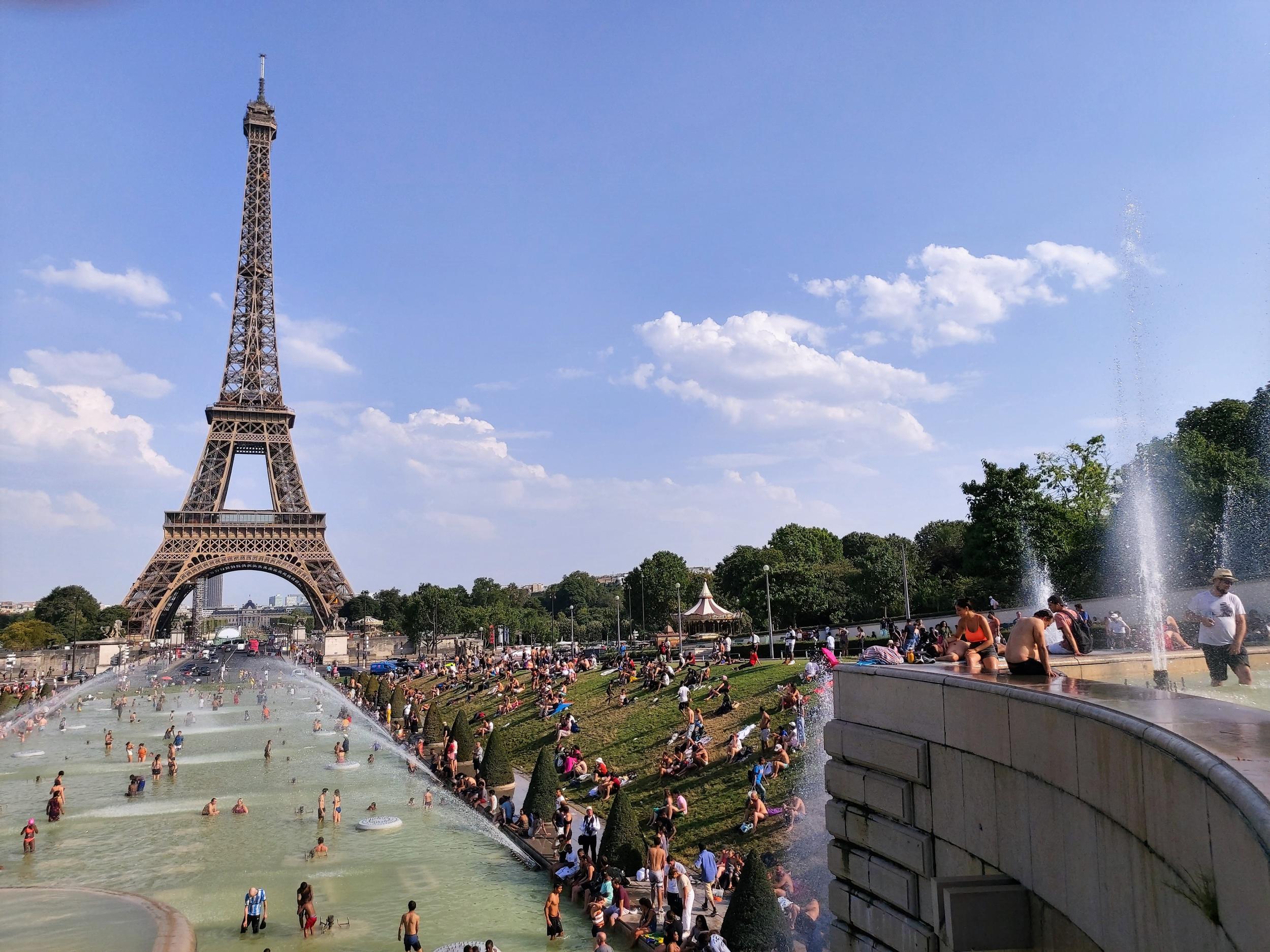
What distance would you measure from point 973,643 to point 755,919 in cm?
754

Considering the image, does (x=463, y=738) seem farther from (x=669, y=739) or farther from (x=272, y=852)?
(x=272, y=852)

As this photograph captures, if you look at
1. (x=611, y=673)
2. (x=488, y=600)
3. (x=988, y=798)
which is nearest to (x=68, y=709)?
(x=611, y=673)

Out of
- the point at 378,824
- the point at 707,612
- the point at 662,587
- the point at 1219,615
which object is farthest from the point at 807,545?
the point at 1219,615

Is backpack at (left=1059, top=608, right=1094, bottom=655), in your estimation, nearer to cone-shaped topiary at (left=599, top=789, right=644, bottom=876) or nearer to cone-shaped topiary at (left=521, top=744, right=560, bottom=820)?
cone-shaped topiary at (left=599, top=789, right=644, bottom=876)

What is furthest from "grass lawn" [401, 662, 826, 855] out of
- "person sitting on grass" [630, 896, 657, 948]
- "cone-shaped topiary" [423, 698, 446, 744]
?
"person sitting on grass" [630, 896, 657, 948]

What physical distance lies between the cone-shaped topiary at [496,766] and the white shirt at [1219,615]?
23324 mm

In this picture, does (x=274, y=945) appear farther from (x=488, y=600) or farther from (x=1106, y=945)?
(x=488, y=600)

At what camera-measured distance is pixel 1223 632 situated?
872cm

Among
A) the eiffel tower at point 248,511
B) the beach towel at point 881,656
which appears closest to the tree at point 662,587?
the eiffel tower at point 248,511

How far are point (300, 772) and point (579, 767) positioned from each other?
1349 cm

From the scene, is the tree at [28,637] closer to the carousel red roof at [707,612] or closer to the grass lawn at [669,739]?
the carousel red roof at [707,612]

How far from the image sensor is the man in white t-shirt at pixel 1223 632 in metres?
8.65

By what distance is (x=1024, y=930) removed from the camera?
6.14 metres

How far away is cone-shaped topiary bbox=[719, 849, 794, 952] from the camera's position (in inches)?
548
